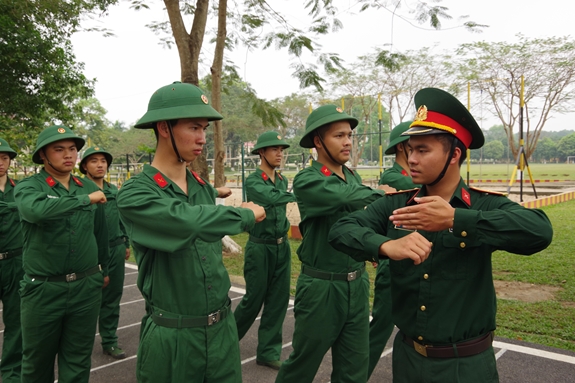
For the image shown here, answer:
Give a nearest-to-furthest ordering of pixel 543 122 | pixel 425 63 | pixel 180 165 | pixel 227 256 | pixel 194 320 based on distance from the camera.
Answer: pixel 194 320 < pixel 180 165 < pixel 227 256 < pixel 543 122 < pixel 425 63

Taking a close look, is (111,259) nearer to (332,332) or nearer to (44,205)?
(44,205)

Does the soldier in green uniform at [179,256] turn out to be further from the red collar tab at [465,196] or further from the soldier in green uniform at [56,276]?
the soldier in green uniform at [56,276]

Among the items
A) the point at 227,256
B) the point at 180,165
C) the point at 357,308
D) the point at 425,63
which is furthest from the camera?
the point at 425,63

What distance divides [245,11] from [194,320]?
8.47 m

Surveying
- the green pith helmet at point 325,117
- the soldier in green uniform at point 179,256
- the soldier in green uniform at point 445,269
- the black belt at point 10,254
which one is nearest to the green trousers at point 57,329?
the black belt at point 10,254

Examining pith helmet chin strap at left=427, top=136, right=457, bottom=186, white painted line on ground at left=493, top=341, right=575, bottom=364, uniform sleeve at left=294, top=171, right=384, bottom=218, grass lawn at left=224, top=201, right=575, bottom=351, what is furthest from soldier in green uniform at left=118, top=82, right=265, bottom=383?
grass lawn at left=224, top=201, right=575, bottom=351

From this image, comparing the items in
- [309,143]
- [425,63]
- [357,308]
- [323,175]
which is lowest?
[357,308]

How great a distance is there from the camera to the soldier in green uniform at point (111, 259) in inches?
197

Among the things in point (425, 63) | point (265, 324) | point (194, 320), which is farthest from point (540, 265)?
point (425, 63)

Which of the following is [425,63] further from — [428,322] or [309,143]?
[428,322]

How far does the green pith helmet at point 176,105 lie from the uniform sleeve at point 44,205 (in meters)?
1.39

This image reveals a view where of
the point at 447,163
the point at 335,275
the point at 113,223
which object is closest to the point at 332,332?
the point at 335,275

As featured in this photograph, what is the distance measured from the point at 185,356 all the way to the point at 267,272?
275cm

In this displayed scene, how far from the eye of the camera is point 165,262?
238cm
